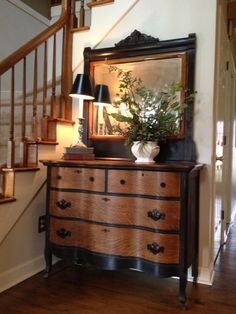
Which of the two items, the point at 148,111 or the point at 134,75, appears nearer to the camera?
the point at 148,111

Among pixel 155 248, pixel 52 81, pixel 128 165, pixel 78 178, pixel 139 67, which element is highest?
pixel 139 67

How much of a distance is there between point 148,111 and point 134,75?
0.43 meters

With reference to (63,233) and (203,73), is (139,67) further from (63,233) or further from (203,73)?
(63,233)

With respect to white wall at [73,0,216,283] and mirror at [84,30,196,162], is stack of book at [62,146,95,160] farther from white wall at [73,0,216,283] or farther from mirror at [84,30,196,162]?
white wall at [73,0,216,283]

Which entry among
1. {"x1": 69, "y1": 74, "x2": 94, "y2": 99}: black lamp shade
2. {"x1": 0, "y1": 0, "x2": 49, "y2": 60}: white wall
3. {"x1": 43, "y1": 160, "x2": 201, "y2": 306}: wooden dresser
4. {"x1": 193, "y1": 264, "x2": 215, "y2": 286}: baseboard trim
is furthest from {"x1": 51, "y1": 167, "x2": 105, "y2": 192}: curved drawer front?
{"x1": 0, "y1": 0, "x2": 49, "y2": 60}: white wall

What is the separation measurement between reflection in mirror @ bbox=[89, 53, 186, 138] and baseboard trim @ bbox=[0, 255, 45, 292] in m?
1.15

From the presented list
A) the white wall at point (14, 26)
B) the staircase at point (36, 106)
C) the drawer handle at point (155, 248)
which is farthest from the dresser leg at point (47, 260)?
the white wall at point (14, 26)

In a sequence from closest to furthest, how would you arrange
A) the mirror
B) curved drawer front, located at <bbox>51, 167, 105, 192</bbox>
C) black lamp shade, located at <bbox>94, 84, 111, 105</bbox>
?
curved drawer front, located at <bbox>51, 167, 105, 192</bbox> < the mirror < black lamp shade, located at <bbox>94, 84, 111, 105</bbox>

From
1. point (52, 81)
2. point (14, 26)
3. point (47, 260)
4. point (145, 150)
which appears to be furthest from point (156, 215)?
point (14, 26)

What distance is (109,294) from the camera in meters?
2.04

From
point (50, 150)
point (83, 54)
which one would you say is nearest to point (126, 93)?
point (83, 54)

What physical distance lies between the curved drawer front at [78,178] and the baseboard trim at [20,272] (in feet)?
2.20

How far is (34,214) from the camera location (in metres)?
2.35

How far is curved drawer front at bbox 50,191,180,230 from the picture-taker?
186 centimetres
